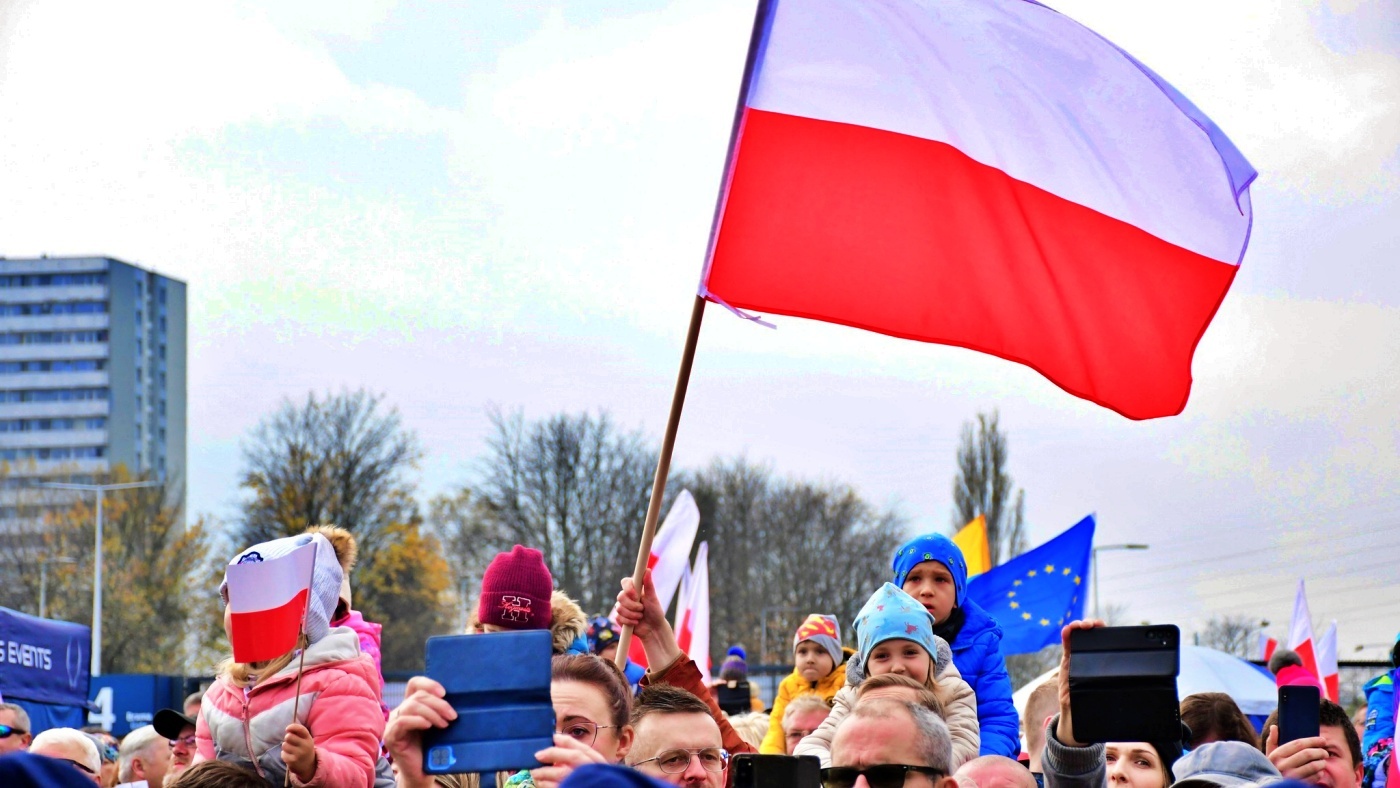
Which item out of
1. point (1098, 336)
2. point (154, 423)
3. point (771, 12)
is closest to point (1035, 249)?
point (1098, 336)

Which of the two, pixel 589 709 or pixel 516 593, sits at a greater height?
pixel 516 593

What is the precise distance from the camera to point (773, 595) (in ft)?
178

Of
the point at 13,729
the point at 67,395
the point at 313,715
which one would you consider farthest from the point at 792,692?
the point at 67,395

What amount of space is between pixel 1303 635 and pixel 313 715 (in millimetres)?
11797

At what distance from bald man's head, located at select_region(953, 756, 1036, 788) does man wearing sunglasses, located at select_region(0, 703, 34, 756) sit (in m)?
5.00

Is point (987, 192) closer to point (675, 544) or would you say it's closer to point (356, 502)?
point (675, 544)

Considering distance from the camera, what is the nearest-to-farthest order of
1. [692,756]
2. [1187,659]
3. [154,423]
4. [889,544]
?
[692,756] < [1187,659] < [889,544] < [154,423]

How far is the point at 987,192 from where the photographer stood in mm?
5941

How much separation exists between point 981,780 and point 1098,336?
2.09 meters

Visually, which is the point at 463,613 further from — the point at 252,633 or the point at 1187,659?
the point at 252,633

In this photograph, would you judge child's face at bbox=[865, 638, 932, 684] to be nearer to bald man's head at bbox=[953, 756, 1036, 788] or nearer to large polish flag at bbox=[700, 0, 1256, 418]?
bald man's head at bbox=[953, 756, 1036, 788]

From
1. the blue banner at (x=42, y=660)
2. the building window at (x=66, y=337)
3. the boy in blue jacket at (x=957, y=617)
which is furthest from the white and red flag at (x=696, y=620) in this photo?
the building window at (x=66, y=337)

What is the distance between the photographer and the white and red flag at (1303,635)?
1366 centimetres

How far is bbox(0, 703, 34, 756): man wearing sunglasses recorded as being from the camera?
24.8 feet
